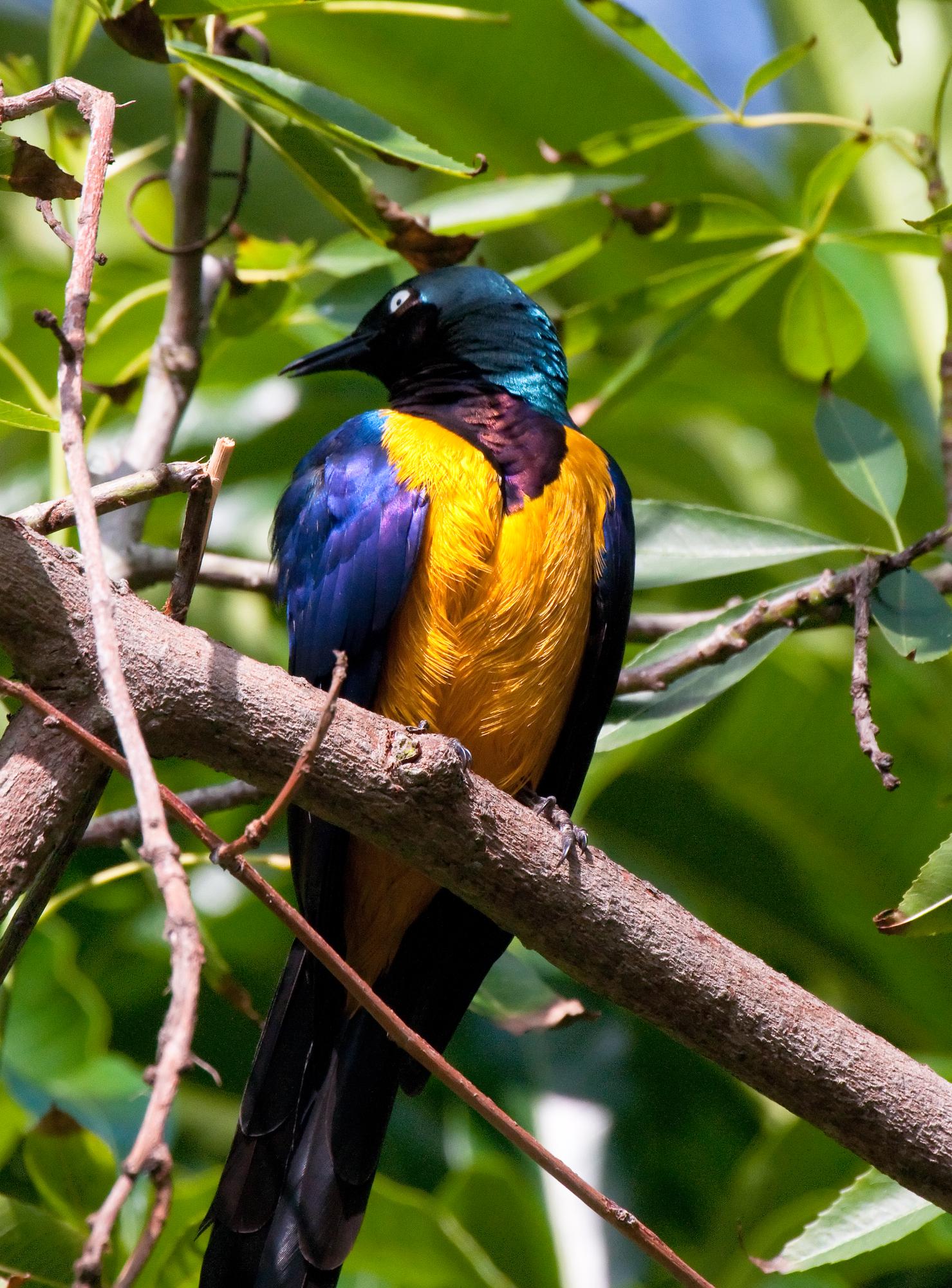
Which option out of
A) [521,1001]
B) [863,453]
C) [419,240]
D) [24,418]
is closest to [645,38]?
[419,240]

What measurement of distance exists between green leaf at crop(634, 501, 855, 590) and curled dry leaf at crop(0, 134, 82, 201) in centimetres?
178

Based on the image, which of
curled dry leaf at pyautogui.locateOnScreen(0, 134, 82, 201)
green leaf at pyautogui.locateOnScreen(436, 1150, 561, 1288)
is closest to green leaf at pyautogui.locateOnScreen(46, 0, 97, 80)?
curled dry leaf at pyautogui.locateOnScreen(0, 134, 82, 201)

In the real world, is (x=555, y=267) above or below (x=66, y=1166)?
above

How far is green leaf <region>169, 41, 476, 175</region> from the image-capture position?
2789mm

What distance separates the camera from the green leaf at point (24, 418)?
2.10m

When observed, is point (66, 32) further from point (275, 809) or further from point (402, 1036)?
point (402, 1036)

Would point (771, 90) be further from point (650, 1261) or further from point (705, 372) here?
point (650, 1261)

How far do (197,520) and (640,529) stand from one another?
1.79 m

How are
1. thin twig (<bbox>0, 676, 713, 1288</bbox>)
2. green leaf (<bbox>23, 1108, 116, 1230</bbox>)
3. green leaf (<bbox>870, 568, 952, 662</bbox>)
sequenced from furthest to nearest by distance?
1. green leaf (<bbox>23, 1108, 116, 1230</bbox>)
2. green leaf (<bbox>870, 568, 952, 662</bbox>)
3. thin twig (<bbox>0, 676, 713, 1288</bbox>)

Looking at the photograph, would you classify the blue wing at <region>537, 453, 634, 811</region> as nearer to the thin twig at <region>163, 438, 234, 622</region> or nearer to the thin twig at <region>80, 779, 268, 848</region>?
the thin twig at <region>80, 779, 268, 848</region>

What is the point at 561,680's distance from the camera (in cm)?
329

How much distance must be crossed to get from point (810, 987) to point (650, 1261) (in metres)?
1.16

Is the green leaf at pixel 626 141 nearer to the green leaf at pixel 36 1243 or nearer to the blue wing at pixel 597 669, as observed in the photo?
the blue wing at pixel 597 669

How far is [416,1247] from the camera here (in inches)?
132
